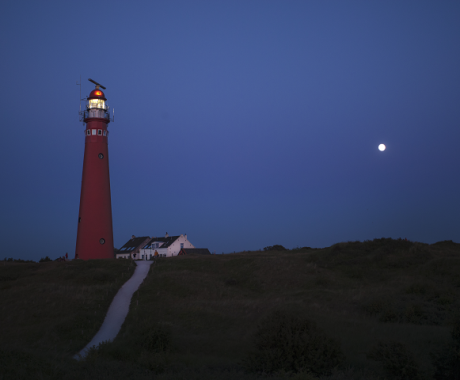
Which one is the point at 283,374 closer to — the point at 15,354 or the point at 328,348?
the point at 328,348

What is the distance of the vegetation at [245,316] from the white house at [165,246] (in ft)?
70.7

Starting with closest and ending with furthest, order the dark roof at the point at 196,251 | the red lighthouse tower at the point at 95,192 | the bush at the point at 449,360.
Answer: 1. the bush at the point at 449,360
2. the red lighthouse tower at the point at 95,192
3. the dark roof at the point at 196,251

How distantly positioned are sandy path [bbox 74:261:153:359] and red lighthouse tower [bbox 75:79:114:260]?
6165mm

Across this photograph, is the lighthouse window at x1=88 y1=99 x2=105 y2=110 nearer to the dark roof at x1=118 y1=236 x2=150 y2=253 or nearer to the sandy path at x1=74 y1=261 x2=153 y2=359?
the sandy path at x1=74 y1=261 x2=153 y2=359

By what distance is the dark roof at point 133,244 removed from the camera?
64.9m

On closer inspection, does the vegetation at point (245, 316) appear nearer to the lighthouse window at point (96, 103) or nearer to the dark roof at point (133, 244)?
the lighthouse window at point (96, 103)

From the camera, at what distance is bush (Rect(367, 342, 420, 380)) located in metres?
9.89

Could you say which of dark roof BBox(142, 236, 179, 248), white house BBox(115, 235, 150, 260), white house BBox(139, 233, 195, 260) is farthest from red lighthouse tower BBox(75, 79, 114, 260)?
white house BBox(115, 235, 150, 260)

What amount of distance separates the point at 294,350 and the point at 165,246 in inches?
1991

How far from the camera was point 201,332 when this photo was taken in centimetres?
1698

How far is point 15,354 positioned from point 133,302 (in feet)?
42.4

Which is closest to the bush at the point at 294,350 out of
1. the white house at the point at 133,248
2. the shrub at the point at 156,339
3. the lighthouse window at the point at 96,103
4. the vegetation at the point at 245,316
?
the vegetation at the point at 245,316

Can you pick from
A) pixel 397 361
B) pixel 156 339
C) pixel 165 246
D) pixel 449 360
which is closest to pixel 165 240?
pixel 165 246

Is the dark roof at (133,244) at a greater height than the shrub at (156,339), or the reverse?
the dark roof at (133,244)
